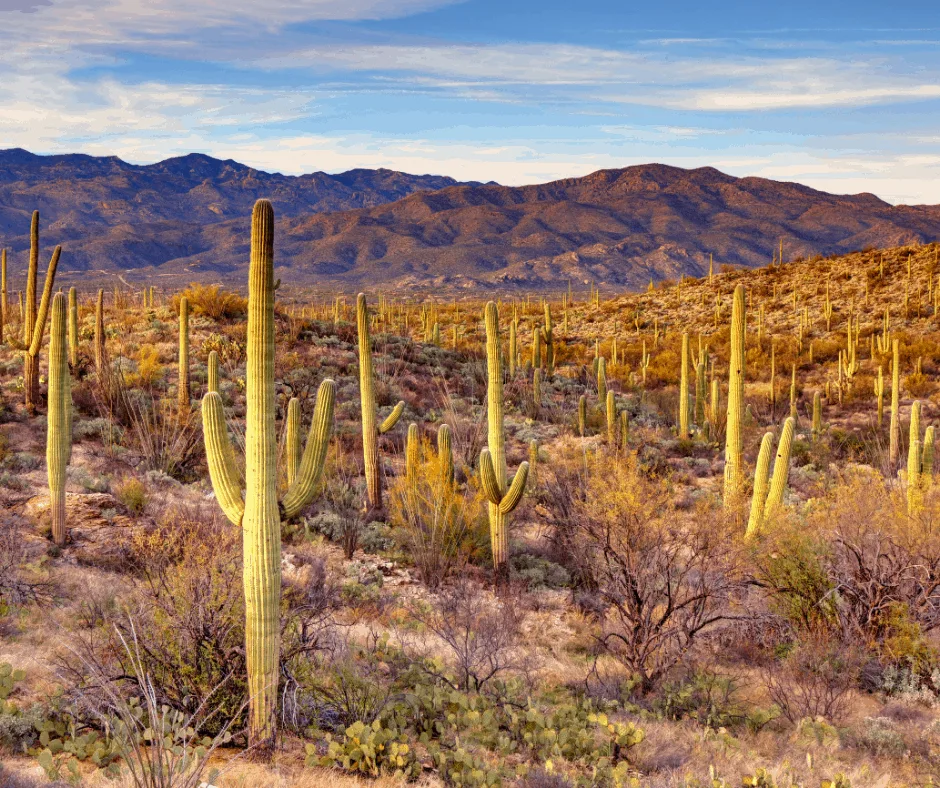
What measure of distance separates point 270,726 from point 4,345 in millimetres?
21810

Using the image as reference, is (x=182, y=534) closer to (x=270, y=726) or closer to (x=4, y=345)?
(x=270, y=726)

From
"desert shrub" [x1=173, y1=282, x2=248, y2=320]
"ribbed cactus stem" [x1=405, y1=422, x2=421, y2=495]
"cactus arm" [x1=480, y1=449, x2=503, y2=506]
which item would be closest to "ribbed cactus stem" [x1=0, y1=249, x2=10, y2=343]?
"desert shrub" [x1=173, y1=282, x2=248, y2=320]

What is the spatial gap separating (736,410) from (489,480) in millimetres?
4981

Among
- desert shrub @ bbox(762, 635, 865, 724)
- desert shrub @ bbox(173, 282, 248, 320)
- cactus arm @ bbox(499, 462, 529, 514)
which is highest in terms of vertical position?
desert shrub @ bbox(173, 282, 248, 320)

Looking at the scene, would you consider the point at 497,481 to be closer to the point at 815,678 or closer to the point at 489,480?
the point at 489,480

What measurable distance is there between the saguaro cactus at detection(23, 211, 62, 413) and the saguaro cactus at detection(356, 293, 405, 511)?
5774mm

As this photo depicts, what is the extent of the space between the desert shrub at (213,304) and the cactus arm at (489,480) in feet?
57.5

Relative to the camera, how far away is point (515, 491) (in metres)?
11.5

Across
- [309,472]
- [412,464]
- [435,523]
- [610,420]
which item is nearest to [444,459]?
[412,464]

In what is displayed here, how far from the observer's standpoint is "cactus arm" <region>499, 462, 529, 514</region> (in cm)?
1145

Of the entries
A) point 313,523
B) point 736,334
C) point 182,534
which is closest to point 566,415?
point 736,334

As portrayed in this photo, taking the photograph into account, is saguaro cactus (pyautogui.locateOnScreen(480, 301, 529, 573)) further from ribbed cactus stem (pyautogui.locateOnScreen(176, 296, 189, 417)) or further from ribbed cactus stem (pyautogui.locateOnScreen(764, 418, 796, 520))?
ribbed cactus stem (pyautogui.locateOnScreen(176, 296, 189, 417))

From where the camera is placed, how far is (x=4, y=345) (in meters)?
23.4

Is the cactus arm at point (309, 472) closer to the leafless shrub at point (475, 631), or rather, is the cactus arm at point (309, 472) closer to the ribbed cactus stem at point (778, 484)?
the leafless shrub at point (475, 631)
